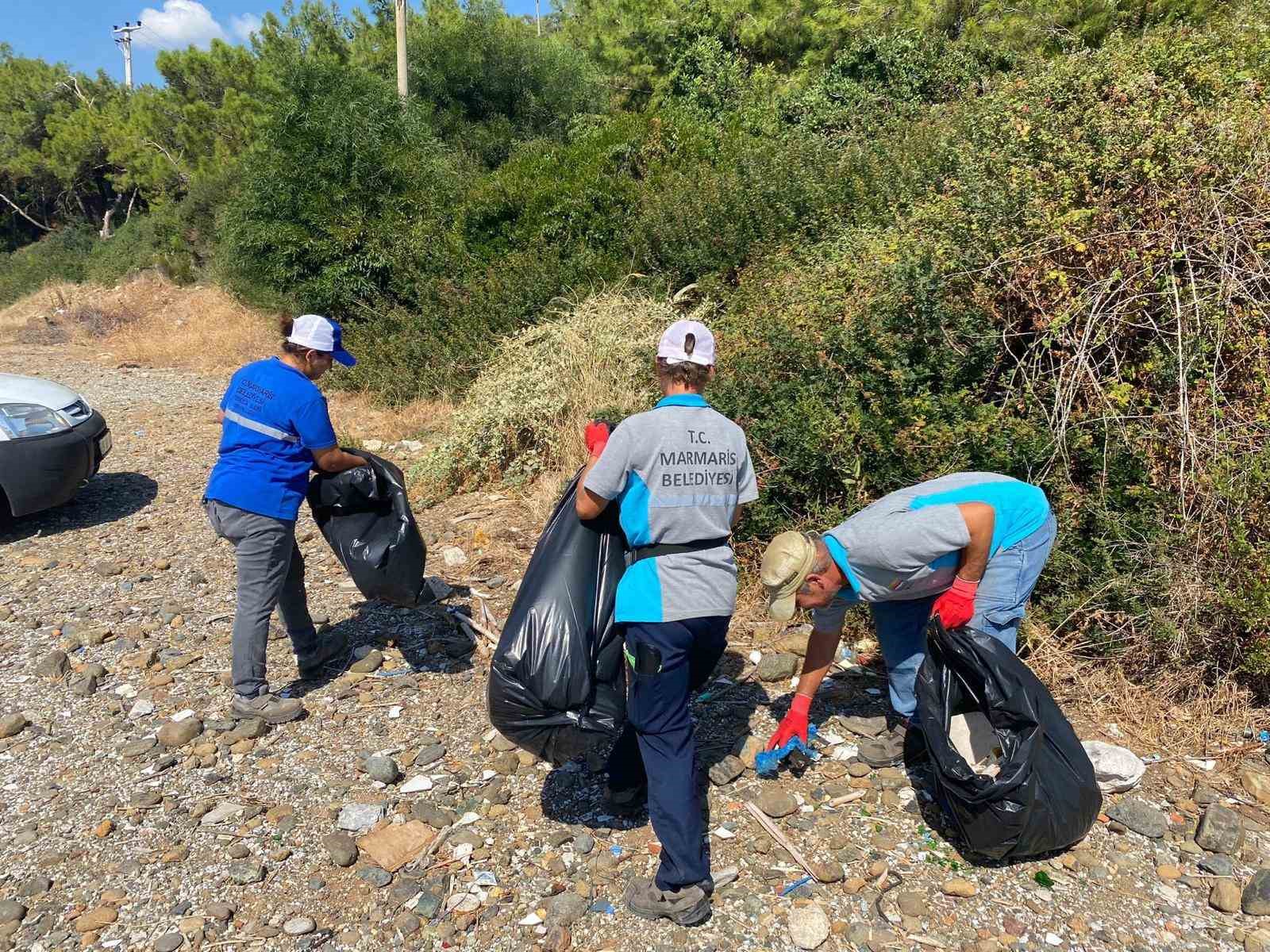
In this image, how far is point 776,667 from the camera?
12.7 feet

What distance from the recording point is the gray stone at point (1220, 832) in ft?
8.93

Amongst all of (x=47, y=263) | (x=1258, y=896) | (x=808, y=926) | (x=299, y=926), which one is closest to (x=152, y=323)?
(x=47, y=263)

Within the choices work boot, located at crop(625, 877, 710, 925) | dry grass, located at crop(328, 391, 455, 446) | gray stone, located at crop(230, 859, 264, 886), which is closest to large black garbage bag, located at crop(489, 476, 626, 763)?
work boot, located at crop(625, 877, 710, 925)

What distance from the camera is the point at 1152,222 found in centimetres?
415

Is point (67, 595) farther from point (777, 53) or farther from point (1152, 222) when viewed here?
point (777, 53)

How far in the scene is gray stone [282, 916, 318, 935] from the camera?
98.5 inches

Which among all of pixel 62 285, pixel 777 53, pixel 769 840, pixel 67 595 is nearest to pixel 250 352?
pixel 67 595

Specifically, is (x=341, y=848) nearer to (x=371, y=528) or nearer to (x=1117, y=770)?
(x=371, y=528)

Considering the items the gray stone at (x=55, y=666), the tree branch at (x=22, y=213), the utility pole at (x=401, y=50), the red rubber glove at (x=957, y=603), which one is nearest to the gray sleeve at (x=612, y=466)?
the red rubber glove at (x=957, y=603)

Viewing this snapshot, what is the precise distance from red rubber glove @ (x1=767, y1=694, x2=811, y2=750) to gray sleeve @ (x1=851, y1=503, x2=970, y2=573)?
0.75 meters

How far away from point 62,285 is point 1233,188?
2833 cm

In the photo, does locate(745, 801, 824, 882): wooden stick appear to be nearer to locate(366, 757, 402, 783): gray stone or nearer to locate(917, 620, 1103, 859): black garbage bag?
locate(917, 620, 1103, 859): black garbage bag

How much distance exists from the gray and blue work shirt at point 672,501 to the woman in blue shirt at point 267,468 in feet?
4.74

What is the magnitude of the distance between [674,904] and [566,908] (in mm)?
349
